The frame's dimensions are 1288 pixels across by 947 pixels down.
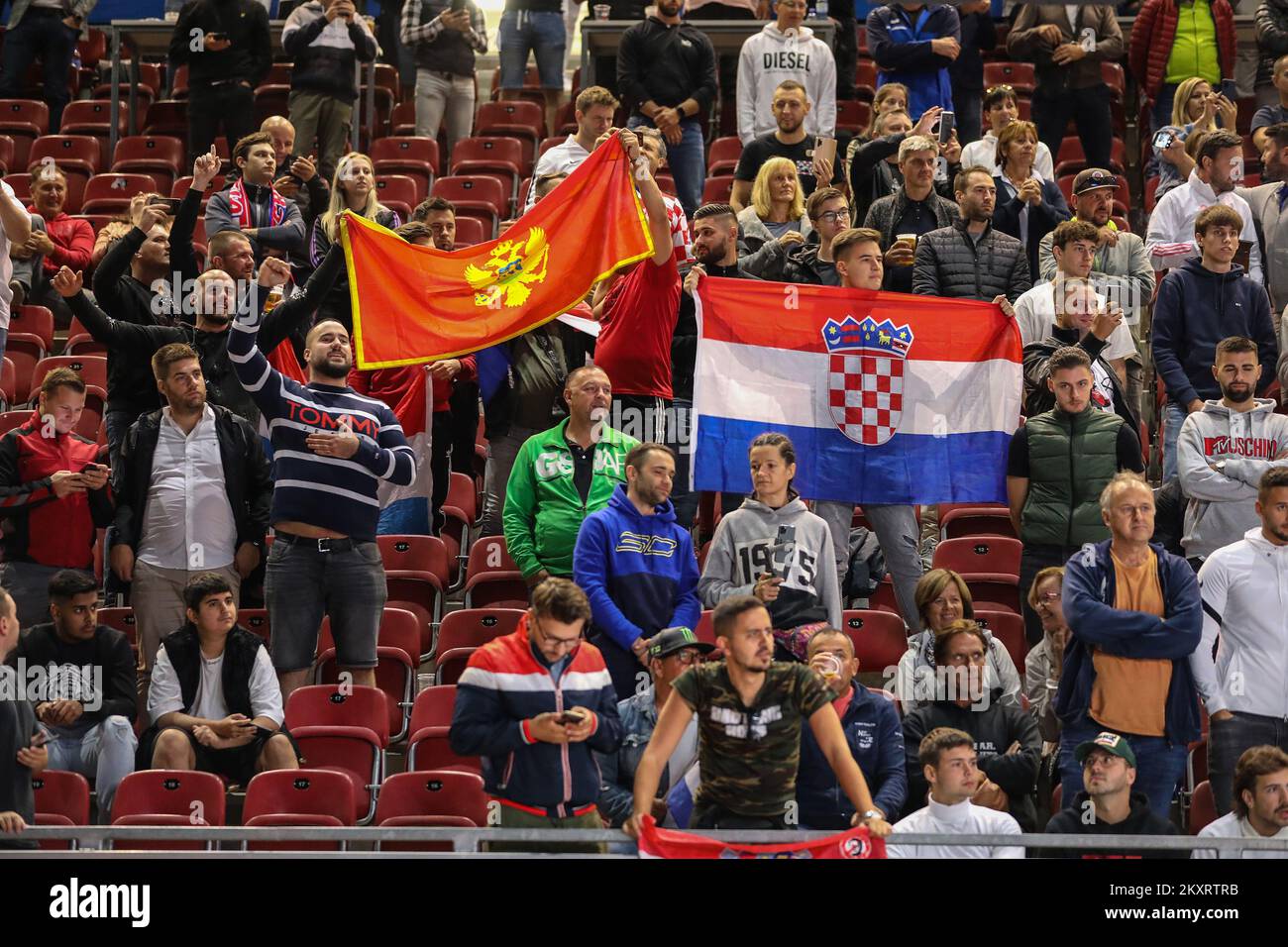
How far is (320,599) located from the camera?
929cm

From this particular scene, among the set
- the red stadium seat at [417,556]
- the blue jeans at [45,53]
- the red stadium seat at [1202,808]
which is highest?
the blue jeans at [45,53]

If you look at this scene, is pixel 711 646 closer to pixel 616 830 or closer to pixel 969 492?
pixel 616 830

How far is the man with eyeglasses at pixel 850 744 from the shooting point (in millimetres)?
7848

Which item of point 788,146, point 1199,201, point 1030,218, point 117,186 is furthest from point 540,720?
point 117,186

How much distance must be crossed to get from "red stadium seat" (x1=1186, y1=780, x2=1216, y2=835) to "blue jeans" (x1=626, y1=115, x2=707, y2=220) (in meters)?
6.74

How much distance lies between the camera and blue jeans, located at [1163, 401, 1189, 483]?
10.5 meters

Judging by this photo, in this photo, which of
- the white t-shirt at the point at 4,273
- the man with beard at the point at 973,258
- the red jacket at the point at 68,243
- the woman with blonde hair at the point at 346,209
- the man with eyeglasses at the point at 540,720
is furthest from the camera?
the red jacket at the point at 68,243

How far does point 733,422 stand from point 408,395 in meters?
1.83

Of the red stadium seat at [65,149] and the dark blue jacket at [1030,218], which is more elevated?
the red stadium seat at [65,149]

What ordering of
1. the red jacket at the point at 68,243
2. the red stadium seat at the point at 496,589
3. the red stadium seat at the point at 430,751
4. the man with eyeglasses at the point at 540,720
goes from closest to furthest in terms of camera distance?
the man with eyeglasses at the point at 540,720 < the red stadium seat at the point at 430,751 < the red stadium seat at the point at 496,589 < the red jacket at the point at 68,243

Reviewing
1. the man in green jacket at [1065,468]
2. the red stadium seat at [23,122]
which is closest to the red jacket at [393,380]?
the man in green jacket at [1065,468]

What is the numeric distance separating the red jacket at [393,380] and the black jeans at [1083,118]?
19.5 feet

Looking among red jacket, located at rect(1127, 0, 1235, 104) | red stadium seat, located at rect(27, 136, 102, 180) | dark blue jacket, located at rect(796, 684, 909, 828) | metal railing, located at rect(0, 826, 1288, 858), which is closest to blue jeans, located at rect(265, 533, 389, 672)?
metal railing, located at rect(0, 826, 1288, 858)

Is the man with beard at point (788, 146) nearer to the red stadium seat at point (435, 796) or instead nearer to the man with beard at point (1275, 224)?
the man with beard at point (1275, 224)
